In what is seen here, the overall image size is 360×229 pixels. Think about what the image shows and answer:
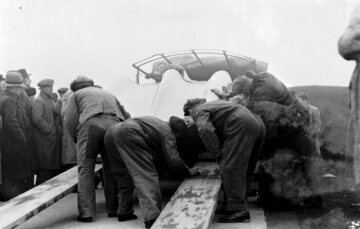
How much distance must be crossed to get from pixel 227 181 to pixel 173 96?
2.87 metres

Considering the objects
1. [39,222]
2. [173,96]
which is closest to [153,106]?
[173,96]

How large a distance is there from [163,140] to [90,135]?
0.85m

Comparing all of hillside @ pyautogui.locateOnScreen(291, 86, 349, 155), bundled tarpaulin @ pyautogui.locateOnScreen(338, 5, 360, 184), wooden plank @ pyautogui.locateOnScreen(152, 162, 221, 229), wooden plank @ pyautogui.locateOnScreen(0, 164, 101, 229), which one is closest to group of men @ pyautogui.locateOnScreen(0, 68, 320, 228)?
wooden plank @ pyautogui.locateOnScreen(152, 162, 221, 229)

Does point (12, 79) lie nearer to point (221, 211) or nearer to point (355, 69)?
point (221, 211)

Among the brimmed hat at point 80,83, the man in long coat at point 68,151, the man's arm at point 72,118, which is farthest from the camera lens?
the man in long coat at point 68,151

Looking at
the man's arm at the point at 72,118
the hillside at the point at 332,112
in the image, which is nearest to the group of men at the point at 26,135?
the man's arm at the point at 72,118

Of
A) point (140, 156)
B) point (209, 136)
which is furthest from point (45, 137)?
point (209, 136)

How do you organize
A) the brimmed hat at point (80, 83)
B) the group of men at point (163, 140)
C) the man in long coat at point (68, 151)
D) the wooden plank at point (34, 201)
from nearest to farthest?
1. the wooden plank at point (34, 201)
2. the group of men at point (163, 140)
3. the brimmed hat at point (80, 83)
4. the man in long coat at point (68, 151)

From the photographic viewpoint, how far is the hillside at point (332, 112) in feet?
22.4

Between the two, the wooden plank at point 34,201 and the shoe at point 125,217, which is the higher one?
the wooden plank at point 34,201

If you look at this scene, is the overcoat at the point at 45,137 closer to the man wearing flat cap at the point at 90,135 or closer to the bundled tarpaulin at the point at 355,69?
the man wearing flat cap at the point at 90,135

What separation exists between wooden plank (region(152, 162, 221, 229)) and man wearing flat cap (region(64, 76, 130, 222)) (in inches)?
35.4

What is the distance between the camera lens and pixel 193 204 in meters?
4.73

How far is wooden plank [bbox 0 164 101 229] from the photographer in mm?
4711
